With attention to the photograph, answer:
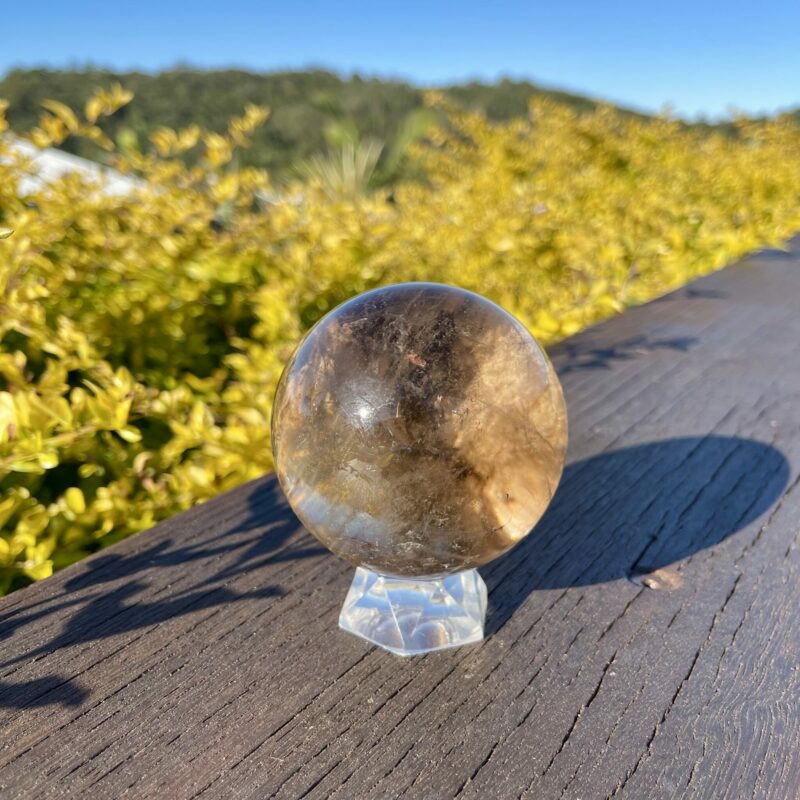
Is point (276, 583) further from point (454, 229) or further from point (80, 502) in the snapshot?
point (454, 229)

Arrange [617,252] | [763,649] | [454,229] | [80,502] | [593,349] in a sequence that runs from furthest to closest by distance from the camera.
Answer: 1. [454,229]
2. [617,252]
3. [593,349]
4. [80,502]
5. [763,649]

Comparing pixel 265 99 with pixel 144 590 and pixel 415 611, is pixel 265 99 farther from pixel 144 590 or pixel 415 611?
pixel 415 611

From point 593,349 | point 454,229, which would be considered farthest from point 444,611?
point 454,229

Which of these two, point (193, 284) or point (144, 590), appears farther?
point (193, 284)

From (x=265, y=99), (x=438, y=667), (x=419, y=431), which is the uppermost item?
(x=265, y=99)

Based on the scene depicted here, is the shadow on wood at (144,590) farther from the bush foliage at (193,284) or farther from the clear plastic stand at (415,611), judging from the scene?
the bush foliage at (193,284)

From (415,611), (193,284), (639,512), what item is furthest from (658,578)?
(193,284)
